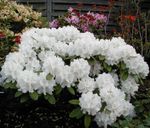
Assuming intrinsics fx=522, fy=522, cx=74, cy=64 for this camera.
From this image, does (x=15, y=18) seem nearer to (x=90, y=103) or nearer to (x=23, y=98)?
(x=23, y=98)

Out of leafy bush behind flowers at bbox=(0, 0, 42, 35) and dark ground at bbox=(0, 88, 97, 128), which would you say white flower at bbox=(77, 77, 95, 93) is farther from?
leafy bush behind flowers at bbox=(0, 0, 42, 35)

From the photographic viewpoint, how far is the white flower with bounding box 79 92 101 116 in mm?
4113

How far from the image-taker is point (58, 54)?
456cm

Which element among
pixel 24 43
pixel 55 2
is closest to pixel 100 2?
pixel 55 2

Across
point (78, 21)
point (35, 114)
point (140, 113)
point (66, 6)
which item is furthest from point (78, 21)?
point (140, 113)

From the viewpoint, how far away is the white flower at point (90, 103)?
13.5ft

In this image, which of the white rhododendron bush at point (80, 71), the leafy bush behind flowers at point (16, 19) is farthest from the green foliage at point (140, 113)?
the leafy bush behind flowers at point (16, 19)

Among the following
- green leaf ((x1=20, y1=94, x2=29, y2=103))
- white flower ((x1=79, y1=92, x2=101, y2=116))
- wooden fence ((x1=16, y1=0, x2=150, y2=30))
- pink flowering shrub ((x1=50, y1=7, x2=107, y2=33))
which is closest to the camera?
white flower ((x1=79, y1=92, x2=101, y2=116))

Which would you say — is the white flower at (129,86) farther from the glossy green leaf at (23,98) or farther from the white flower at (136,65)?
the glossy green leaf at (23,98)

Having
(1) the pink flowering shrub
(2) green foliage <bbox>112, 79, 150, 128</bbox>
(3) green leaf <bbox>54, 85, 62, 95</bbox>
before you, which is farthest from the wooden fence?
(3) green leaf <bbox>54, 85, 62, 95</bbox>

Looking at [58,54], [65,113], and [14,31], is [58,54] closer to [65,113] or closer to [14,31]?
[65,113]

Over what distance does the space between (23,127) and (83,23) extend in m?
3.61

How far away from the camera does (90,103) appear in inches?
162

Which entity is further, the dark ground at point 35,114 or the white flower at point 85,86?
the dark ground at point 35,114
